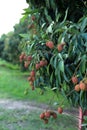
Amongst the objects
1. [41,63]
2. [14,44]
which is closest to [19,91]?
[14,44]

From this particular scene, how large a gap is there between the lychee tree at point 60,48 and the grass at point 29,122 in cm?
278

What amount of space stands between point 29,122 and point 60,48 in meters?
3.85

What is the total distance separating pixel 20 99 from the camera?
335 inches

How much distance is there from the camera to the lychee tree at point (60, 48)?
91.4 inches

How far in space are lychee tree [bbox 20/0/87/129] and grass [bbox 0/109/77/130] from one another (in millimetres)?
2775

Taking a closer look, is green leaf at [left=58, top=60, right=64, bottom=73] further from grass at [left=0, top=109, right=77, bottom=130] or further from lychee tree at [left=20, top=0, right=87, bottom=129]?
grass at [left=0, top=109, right=77, bottom=130]

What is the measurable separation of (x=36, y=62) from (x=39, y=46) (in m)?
0.15

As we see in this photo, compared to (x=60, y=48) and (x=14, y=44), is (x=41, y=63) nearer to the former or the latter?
(x=60, y=48)

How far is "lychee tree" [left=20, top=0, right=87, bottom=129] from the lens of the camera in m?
2.32

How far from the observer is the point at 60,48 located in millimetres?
2283

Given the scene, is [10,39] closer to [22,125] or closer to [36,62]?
[22,125]

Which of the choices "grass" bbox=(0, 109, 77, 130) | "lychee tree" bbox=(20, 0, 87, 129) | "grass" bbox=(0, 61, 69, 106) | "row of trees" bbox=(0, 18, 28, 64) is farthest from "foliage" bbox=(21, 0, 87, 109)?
"row of trees" bbox=(0, 18, 28, 64)

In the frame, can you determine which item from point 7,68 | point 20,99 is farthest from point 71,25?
point 7,68

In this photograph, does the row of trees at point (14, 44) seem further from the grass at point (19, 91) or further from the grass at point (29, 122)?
the grass at point (29, 122)
